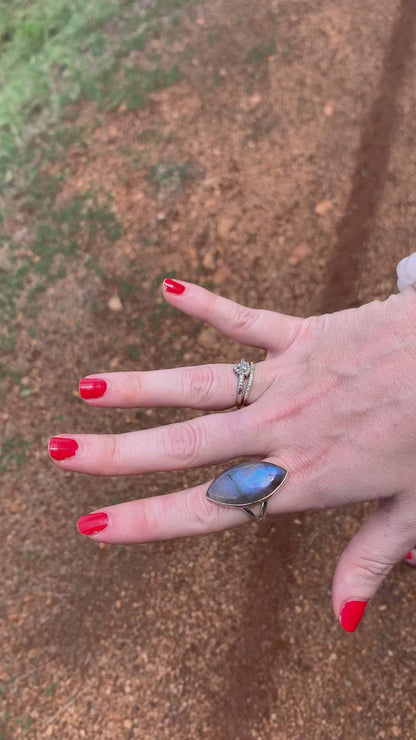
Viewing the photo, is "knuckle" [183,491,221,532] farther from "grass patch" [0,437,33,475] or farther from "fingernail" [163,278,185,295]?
"grass patch" [0,437,33,475]

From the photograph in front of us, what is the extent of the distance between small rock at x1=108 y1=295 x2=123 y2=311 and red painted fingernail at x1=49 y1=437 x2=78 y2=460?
2.71 ft

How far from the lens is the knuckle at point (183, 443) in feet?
4.58

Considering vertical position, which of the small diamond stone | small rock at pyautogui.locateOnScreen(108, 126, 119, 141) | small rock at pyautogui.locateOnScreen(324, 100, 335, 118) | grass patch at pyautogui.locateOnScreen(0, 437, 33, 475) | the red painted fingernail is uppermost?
small rock at pyautogui.locateOnScreen(108, 126, 119, 141)

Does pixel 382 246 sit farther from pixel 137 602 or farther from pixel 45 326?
pixel 137 602

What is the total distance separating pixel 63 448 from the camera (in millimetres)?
1367

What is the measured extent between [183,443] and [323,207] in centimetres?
124

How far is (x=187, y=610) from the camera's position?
67.7 inches

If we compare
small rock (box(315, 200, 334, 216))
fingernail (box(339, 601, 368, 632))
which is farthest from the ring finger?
small rock (box(315, 200, 334, 216))

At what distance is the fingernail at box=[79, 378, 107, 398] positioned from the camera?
1.42m

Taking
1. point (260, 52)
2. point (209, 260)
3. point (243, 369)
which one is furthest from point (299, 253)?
point (260, 52)

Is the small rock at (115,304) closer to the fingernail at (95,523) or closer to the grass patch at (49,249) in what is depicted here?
the grass patch at (49,249)

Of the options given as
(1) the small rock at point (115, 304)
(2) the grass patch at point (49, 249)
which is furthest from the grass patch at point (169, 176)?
(1) the small rock at point (115, 304)

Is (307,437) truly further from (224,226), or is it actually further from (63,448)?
(224,226)

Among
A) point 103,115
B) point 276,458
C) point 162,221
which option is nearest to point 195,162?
point 162,221
